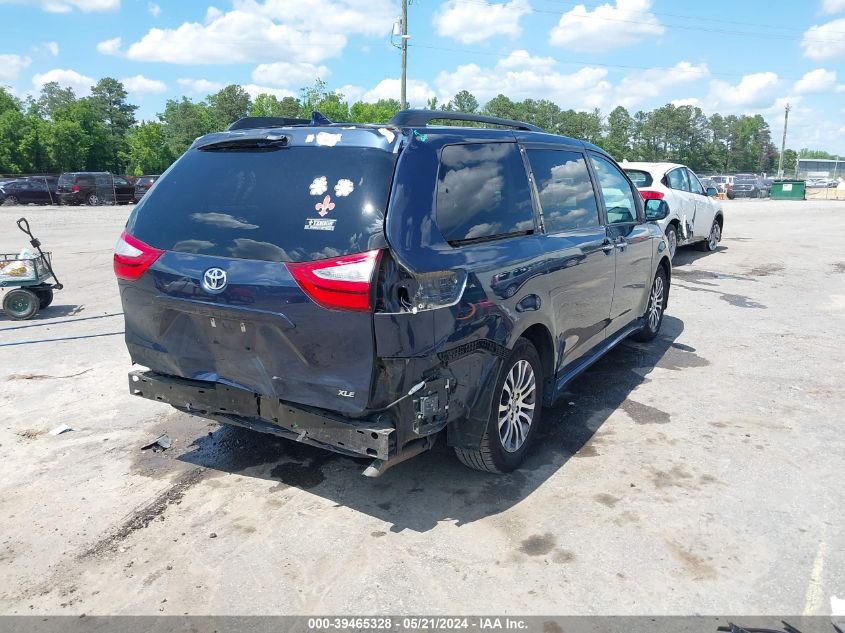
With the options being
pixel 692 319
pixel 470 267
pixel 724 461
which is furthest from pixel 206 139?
pixel 692 319

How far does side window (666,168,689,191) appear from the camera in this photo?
39.2 feet

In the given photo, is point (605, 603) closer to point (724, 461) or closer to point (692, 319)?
point (724, 461)

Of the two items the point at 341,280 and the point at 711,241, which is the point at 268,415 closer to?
the point at 341,280

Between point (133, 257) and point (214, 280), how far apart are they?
681mm

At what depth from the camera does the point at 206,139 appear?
152 inches

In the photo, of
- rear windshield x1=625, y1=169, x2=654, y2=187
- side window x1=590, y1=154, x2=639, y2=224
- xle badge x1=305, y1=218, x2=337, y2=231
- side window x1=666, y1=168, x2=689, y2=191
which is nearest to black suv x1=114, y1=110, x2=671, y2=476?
xle badge x1=305, y1=218, x2=337, y2=231

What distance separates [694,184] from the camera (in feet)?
42.9

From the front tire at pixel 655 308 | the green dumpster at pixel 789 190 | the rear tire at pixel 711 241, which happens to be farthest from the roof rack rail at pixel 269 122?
the green dumpster at pixel 789 190

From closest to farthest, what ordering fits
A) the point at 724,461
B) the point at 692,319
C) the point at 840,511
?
the point at 840,511 < the point at 724,461 < the point at 692,319

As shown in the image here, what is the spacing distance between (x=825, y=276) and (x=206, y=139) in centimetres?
1137

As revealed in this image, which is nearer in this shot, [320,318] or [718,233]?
[320,318]

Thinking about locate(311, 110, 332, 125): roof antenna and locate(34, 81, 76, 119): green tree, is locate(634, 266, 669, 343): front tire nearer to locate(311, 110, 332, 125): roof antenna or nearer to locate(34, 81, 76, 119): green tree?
locate(311, 110, 332, 125): roof antenna

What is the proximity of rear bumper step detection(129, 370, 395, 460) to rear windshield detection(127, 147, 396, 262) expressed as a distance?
758 mm

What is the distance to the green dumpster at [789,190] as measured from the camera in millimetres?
44500
